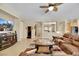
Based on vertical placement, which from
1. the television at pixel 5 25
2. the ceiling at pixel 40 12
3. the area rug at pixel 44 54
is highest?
the ceiling at pixel 40 12

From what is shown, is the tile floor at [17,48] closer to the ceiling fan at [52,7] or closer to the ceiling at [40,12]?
the ceiling at [40,12]

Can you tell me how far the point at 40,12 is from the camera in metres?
2.38

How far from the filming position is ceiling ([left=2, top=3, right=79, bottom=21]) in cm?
230

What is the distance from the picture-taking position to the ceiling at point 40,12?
230 centimetres

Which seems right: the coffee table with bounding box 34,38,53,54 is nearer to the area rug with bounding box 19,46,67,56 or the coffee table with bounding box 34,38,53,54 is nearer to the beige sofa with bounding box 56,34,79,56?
the area rug with bounding box 19,46,67,56

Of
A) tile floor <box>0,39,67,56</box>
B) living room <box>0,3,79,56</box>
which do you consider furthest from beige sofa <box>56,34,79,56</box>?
tile floor <box>0,39,67,56</box>

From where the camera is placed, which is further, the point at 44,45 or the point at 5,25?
the point at 44,45

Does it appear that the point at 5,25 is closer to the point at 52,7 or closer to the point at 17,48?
the point at 17,48

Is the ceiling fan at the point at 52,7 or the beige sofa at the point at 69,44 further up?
the ceiling fan at the point at 52,7

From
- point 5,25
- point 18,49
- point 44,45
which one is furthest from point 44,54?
point 5,25

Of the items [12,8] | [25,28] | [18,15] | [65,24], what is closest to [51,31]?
[65,24]

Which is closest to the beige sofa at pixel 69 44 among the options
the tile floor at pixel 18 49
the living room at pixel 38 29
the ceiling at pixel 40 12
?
the living room at pixel 38 29

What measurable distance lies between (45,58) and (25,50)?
395 millimetres

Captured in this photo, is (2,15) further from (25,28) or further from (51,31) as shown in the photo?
(51,31)
